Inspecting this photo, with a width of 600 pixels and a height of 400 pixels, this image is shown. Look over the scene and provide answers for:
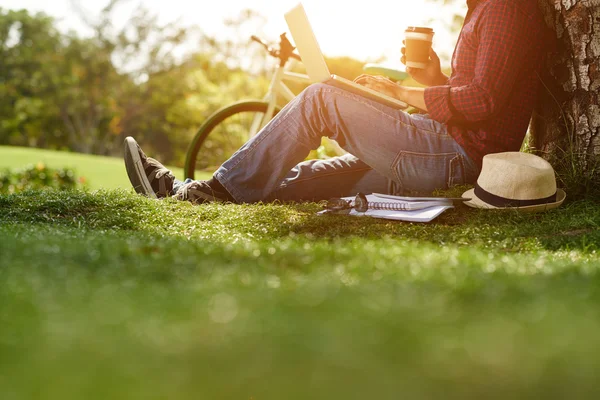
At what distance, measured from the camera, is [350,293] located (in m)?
1.46

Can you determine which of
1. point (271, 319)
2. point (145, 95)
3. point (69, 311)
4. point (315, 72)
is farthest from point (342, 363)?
point (145, 95)

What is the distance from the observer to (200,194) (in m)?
3.98

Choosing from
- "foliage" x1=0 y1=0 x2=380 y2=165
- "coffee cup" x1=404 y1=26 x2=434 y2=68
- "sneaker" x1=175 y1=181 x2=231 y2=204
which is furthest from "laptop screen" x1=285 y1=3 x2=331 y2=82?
"foliage" x1=0 y1=0 x2=380 y2=165

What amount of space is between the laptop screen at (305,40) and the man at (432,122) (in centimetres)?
18

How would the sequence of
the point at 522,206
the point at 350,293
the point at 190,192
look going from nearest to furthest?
1. the point at 350,293
2. the point at 522,206
3. the point at 190,192

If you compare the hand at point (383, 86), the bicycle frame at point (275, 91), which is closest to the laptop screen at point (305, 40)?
the hand at point (383, 86)

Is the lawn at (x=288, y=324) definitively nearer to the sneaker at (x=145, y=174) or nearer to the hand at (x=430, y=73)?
the sneaker at (x=145, y=174)

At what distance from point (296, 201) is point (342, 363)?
314 cm

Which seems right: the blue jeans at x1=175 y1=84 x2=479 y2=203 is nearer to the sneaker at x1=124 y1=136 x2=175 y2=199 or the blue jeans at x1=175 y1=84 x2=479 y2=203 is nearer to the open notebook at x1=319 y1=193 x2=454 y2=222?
the open notebook at x1=319 y1=193 x2=454 y2=222

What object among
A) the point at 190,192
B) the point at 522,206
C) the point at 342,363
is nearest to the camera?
the point at 342,363

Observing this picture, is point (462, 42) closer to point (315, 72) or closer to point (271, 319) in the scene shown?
point (315, 72)

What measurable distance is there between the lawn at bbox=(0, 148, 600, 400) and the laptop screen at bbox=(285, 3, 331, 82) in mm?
1870

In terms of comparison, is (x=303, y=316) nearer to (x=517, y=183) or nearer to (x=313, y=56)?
(x=517, y=183)

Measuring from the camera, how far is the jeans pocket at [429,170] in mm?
3586
